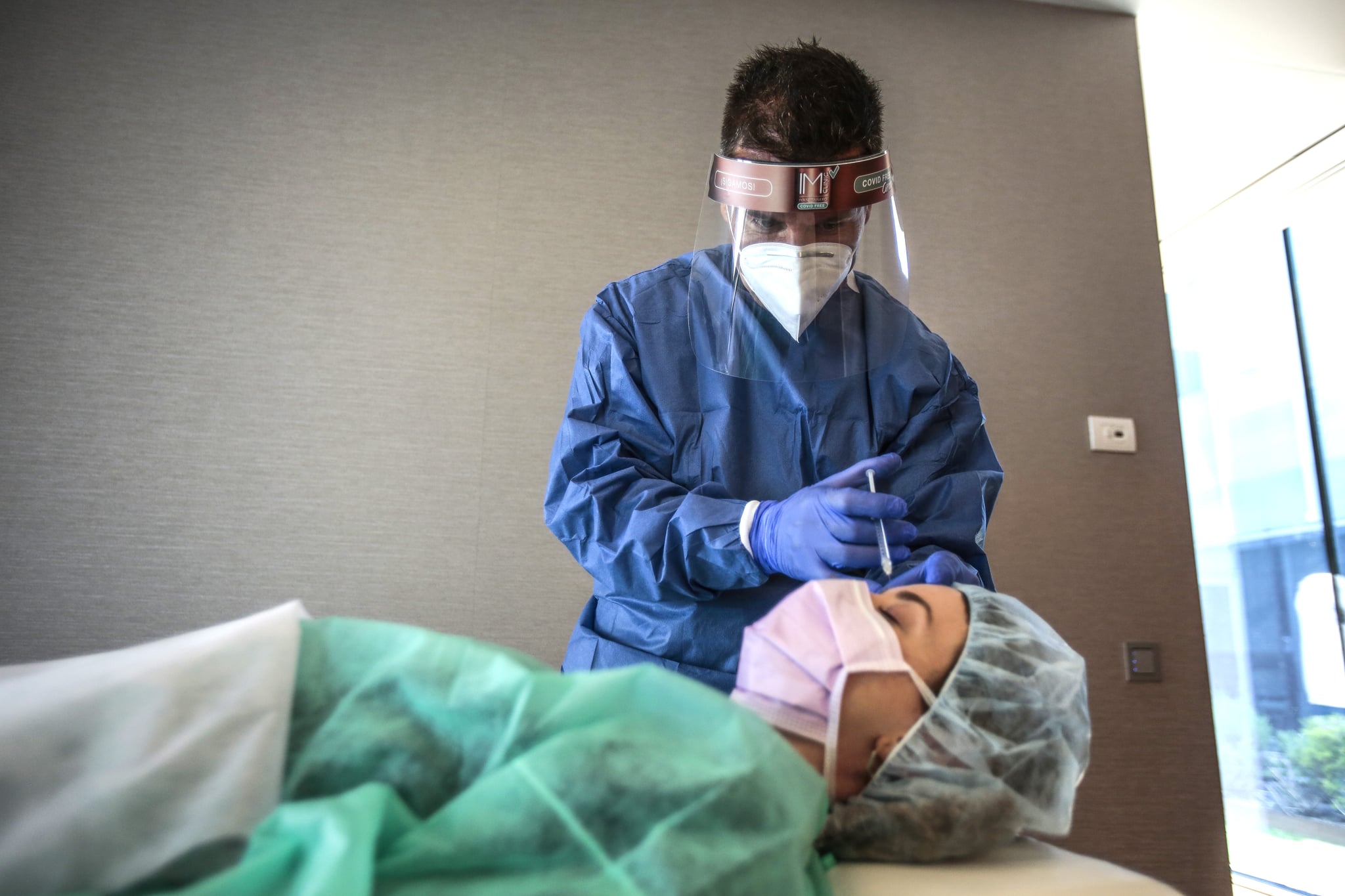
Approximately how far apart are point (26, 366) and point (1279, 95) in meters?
3.77

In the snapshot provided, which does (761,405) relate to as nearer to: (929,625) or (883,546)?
(883,546)

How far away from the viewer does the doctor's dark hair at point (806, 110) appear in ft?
4.42

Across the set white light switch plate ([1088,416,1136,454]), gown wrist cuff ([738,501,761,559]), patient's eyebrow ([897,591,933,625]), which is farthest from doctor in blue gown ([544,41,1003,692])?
white light switch plate ([1088,416,1136,454])

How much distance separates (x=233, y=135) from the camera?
2.19 metres

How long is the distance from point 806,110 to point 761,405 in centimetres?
46

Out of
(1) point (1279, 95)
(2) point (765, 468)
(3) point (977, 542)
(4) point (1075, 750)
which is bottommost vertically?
(4) point (1075, 750)

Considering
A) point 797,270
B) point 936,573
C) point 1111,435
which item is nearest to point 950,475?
point 936,573

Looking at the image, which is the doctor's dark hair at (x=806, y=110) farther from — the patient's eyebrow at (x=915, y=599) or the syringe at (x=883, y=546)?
the patient's eyebrow at (x=915, y=599)

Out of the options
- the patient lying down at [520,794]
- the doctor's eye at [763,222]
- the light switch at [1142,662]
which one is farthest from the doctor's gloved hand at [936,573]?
the light switch at [1142,662]

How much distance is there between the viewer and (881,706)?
864 millimetres

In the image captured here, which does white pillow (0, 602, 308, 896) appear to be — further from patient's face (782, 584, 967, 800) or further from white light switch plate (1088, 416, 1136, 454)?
white light switch plate (1088, 416, 1136, 454)

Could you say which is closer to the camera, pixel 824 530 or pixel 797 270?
pixel 824 530

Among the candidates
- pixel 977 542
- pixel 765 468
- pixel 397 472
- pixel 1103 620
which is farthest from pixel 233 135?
pixel 1103 620

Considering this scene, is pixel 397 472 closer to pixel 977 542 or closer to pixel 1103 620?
pixel 977 542
